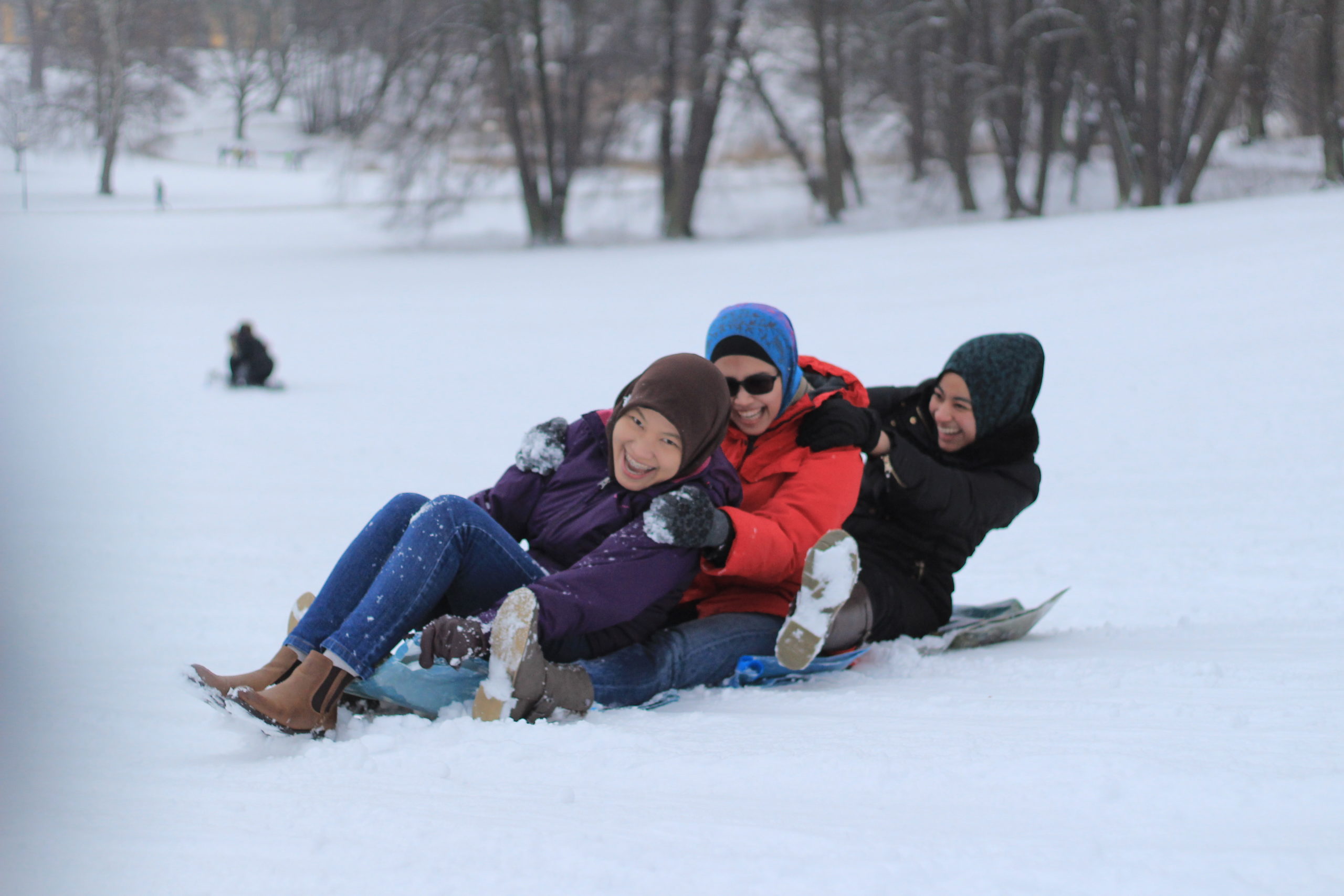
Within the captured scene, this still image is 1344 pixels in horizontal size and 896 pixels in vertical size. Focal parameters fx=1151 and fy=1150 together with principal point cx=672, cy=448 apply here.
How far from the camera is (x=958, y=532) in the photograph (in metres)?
3.20

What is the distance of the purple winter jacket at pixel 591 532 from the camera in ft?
8.16

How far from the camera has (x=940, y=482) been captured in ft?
9.96

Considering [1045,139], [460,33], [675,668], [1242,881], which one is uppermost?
[460,33]

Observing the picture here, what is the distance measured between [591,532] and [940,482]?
945 millimetres

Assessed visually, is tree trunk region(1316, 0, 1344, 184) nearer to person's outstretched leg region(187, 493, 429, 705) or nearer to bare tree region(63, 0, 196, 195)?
bare tree region(63, 0, 196, 195)

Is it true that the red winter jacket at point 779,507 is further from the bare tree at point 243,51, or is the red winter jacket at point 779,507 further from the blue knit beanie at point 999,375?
the bare tree at point 243,51

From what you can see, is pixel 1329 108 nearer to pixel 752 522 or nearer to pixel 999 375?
pixel 999 375

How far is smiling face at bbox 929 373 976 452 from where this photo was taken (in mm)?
3230

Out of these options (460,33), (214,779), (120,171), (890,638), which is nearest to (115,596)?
(214,779)

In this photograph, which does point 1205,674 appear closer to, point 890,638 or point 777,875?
point 890,638

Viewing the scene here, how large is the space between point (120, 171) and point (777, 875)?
29.7m

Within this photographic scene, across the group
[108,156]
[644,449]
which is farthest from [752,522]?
[108,156]

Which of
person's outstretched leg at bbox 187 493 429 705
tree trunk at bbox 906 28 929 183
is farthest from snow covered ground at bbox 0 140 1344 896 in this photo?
tree trunk at bbox 906 28 929 183

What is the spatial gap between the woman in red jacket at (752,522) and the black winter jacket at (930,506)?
24cm
